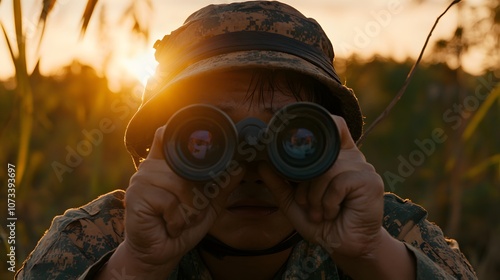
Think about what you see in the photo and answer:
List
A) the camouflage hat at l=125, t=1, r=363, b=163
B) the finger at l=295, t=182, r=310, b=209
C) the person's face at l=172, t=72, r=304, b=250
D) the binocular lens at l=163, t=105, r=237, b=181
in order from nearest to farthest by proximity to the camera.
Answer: the binocular lens at l=163, t=105, r=237, b=181, the finger at l=295, t=182, r=310, b=209, the person's face at l=172, t=72, r=304, b=250, the camouflage hat at l=125, t=1, r=363, b=163

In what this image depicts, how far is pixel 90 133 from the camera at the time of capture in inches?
151

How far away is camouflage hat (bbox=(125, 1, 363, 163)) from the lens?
2.11 meters

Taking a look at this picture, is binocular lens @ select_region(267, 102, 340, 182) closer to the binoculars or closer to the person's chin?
the binoculars

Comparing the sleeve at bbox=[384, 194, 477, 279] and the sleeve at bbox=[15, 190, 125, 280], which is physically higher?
the sleeve at bbox=[384, 194, 477, 279]

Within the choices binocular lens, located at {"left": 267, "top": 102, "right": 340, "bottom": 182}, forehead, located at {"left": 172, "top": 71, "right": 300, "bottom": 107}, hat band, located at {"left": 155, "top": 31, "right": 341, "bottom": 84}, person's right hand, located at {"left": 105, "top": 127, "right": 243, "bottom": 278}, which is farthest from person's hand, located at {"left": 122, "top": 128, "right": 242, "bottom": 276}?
hat band, located at {"left": 155, "top": 31, "right": 341, "bottom": 84}

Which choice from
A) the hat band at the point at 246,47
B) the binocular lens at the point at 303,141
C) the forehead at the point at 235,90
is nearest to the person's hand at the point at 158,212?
the binocular lens at the point at 303,141

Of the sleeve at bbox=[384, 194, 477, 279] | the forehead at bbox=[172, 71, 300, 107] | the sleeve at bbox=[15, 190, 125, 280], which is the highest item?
the forehead at bbox=[172, 71, 300, 107]

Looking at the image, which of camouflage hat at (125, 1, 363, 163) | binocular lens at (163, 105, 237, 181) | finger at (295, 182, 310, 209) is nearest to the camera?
binocular lens at (163, 105, 237, 181)

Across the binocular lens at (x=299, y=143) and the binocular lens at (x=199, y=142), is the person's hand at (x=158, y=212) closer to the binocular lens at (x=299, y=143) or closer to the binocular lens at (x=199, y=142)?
the binocular lens at (x=199, y=142)

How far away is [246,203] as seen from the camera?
2.01 m

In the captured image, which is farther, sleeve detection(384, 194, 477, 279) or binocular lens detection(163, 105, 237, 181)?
sleeve detection(384, 194, 477, 279)

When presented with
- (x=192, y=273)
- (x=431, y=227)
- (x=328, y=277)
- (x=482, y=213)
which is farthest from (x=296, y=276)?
(x=482, y=213)

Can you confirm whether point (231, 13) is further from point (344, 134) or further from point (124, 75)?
point (124, 75)

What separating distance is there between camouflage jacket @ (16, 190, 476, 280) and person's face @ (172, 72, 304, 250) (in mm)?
180
